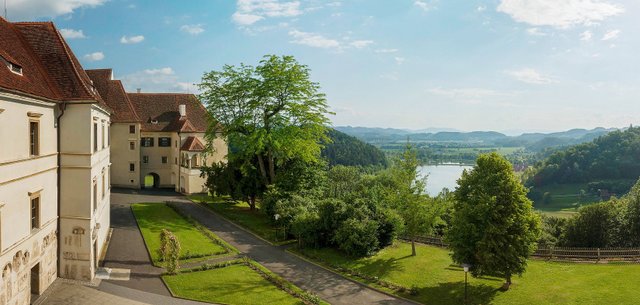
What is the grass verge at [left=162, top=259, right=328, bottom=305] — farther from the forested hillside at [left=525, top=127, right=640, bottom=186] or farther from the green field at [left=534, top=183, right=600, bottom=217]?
the forested hillside at [left=525, top=127, right=640, bottom=186]

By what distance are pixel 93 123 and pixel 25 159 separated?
17.6 feet

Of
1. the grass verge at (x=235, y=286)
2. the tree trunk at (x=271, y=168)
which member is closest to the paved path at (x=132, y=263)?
the grass verge at (x=235, y=286)

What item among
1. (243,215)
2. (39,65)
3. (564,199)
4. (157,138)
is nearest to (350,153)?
(564,199)

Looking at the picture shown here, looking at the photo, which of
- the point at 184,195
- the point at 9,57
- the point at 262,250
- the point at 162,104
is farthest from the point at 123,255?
the point at 162,104

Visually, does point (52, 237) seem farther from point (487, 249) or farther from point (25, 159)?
point (487, 249)

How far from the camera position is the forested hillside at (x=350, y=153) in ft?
491

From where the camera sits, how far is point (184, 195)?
47938 millimetres

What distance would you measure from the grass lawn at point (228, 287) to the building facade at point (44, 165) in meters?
4.23

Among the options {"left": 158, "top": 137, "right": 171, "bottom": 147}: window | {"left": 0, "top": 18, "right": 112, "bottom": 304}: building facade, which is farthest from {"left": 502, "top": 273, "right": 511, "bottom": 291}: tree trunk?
{"left": 158, "top": 137, "right": 171, "bottom": 147}: window

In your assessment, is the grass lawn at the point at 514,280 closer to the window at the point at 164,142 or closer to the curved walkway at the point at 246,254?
the curved walkway at the point at 246,254

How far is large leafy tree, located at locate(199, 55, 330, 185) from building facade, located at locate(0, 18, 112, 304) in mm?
16385

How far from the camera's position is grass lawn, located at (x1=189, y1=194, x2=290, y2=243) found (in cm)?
3245

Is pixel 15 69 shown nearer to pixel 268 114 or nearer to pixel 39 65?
pixel 39 65

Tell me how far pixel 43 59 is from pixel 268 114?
20324 millimetres
